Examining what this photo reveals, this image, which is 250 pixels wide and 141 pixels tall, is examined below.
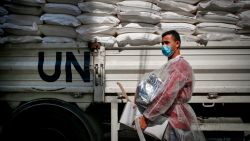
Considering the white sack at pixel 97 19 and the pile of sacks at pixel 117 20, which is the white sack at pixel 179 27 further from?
the white sack at pixel 97 19

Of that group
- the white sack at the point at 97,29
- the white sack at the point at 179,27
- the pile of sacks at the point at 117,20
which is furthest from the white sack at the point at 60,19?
the white sack at the point at 179,27

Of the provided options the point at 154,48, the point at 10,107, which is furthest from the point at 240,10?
the point at 10,107

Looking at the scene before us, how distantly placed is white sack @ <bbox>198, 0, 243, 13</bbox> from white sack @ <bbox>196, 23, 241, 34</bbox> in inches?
6.7

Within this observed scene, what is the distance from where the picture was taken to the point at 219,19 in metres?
4.50

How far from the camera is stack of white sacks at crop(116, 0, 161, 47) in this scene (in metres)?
4.35

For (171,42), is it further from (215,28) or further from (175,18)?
(215,28)

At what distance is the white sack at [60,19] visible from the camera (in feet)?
14.7

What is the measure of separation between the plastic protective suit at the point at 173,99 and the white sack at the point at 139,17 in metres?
0.79

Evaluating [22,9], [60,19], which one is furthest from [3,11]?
[60,19]

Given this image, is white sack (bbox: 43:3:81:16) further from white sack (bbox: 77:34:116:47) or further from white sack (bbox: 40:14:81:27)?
white sack (bbox: 77:34:116:47)

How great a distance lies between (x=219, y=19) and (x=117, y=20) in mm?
1104

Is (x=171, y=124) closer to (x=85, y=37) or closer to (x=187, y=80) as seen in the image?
(x=187, y=80)

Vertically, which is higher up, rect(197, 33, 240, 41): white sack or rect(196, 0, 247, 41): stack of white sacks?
rect(196, 0, 247, 41): stack of white sacks

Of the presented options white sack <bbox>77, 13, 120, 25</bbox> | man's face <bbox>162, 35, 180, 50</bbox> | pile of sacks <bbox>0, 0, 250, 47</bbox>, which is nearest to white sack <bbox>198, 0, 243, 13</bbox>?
pile of sacks <bbox>0, 0, 250, 47</bbox>
